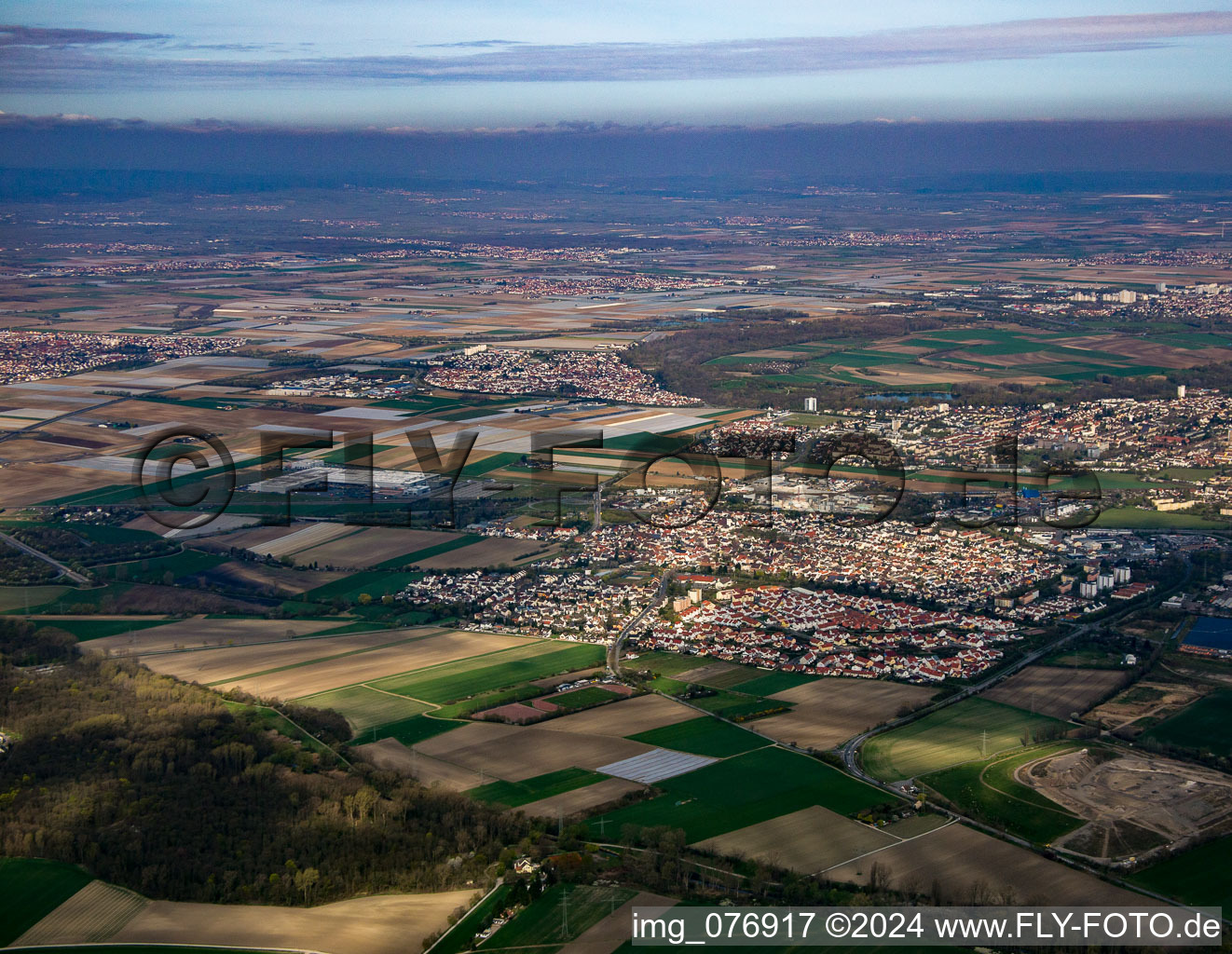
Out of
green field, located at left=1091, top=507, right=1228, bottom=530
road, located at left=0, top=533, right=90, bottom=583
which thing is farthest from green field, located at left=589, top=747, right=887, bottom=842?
road, located at left=0, top=533, right=90, bottom=583

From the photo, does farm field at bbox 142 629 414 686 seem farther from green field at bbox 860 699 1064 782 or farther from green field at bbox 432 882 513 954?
green field at bbox 860 699 1064 782

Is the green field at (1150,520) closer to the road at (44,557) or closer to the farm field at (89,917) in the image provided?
the road at (44,557)

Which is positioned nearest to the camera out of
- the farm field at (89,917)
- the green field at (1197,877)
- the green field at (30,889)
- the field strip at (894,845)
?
the farm field at (89,917)

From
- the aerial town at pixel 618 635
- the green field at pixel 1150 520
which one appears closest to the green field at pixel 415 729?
the aerial town at pixel 618 635

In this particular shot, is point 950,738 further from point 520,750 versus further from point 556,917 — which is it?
point 556,917

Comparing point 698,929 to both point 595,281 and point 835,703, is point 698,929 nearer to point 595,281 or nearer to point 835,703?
point 835,703
